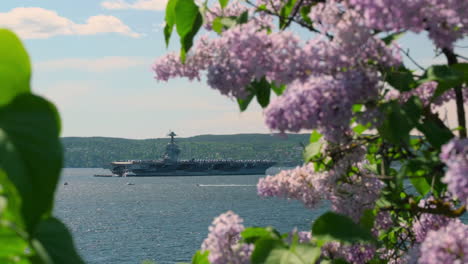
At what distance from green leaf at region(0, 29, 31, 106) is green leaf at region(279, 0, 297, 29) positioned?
1626 mm

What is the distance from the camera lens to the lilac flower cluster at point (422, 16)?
1.63 m

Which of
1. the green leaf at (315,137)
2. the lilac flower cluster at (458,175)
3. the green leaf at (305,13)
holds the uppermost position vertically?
the green leaf at (305,13)

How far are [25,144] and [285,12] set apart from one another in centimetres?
183

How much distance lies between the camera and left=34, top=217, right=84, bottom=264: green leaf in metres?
0.99

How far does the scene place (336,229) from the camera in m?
1.89

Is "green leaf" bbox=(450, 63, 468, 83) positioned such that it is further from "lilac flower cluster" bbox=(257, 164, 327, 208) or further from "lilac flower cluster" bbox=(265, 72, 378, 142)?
"lilac flower cluster" bbox=(257, 164, 327, 208)

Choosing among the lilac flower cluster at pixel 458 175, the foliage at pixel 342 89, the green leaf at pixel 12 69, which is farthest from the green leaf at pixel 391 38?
the green leaf at pixel 12 69

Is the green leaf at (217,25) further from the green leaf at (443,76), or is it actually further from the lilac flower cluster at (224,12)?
the green leaf at (443,76)

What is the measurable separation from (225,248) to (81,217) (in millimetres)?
134694

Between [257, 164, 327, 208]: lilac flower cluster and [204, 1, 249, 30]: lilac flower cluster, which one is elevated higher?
[204, 1, 249, 30]: lilac flower cluster

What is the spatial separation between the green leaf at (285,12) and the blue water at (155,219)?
75804 mm

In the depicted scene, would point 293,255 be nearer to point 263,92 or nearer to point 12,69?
point 263,92

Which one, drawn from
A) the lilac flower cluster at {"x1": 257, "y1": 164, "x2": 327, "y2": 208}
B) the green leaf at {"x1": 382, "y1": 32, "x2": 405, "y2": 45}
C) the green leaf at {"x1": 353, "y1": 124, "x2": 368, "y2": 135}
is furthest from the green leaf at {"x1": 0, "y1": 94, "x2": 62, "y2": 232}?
the lilac flower cluster at {"x1": 257, "y1": 164, "x2": 327, "y2": 208}

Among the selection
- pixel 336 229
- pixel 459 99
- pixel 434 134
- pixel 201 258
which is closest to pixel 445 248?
pixel 336 229
